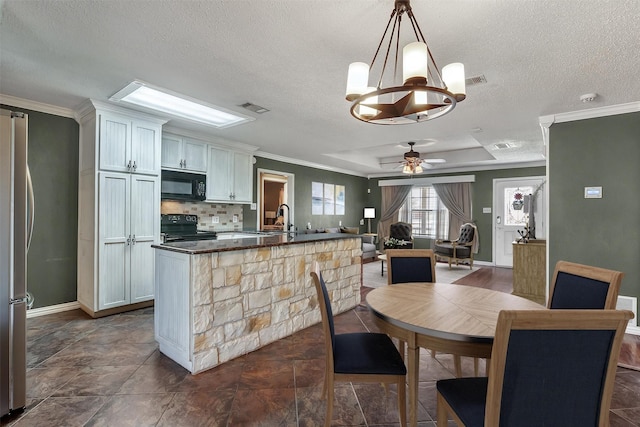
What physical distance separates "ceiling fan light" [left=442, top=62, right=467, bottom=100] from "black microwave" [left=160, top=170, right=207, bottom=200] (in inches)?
145

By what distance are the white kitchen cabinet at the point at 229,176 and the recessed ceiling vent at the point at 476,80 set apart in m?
3.64

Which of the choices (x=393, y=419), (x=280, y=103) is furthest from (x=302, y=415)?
(x=280, y=103)

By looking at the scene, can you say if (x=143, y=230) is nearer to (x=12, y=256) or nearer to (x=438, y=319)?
(x=12, y=256)

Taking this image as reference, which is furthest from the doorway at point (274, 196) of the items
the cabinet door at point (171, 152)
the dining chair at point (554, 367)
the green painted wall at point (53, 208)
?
the dining chair at point (554, 367)

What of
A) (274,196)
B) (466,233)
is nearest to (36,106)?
(274,196)

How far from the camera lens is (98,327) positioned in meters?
3.22

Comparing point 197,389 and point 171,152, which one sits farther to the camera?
point 171,152

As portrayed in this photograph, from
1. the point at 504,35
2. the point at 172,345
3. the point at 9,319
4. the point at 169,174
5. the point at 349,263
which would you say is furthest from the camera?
the point at 169,174

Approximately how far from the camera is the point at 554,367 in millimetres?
1029

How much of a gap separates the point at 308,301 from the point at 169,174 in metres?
2.60

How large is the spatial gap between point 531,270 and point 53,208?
6185 mm

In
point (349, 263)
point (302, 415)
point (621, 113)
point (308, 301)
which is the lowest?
point (302, 415)

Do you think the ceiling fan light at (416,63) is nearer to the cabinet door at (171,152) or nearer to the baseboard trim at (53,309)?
the cabinet door at (171,152)

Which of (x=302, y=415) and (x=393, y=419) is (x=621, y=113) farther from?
(x=302, y=415)
